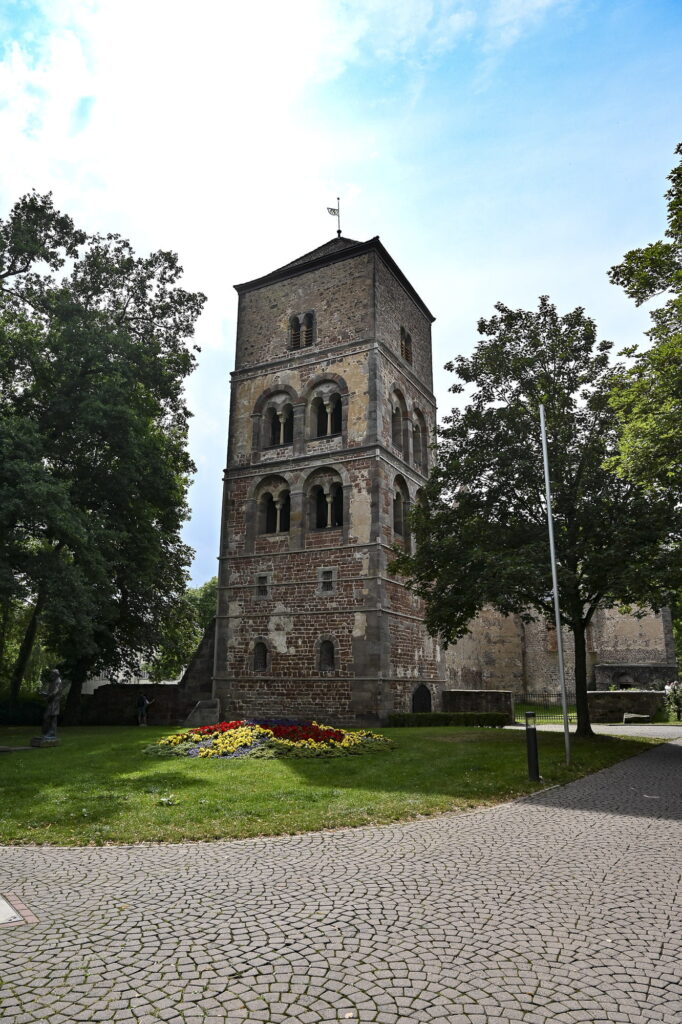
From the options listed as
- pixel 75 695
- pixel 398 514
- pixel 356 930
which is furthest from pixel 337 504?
pixel 356 930

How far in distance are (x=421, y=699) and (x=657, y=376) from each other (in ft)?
50.9

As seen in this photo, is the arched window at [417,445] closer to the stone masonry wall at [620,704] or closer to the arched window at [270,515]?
the arched window at [270,515]

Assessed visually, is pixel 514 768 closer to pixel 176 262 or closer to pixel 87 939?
pixel 87 939

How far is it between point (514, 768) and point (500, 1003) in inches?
348

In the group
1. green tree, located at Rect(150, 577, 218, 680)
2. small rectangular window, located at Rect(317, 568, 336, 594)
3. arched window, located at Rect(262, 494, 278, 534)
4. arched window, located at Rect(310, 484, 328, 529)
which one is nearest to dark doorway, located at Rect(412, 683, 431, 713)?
small rectangular window, located at Rect(317, 568, 336, 594)

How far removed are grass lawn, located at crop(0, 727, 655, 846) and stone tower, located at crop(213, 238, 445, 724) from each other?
790 cm

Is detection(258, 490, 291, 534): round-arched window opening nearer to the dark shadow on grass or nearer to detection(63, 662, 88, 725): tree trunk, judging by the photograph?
detection(63, 662, 88, 725): tree trunk

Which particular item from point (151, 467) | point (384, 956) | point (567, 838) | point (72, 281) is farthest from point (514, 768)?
point (72, 281)

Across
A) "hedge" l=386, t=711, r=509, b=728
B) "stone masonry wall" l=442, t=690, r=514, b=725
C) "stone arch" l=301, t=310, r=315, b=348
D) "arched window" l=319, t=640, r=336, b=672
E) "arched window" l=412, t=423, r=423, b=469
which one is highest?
"stone arch" l=301, t=310, r=315, b=348

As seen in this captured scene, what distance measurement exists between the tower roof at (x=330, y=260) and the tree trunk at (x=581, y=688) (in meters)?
17.9

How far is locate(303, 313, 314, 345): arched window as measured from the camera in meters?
28.4

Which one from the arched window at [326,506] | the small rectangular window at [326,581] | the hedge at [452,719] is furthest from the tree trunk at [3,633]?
the hedge at [452,719]

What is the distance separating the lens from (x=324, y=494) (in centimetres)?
2616

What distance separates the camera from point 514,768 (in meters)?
11.9
